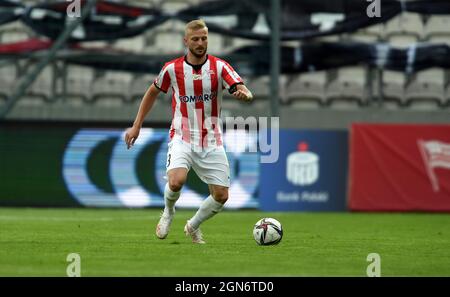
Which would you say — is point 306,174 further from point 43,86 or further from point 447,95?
point 43,86

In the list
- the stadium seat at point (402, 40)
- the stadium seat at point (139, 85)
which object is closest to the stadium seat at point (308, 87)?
the stadium seat at point (402, 40)

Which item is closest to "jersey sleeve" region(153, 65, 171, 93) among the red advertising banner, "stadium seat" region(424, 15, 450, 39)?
the red advertising banner

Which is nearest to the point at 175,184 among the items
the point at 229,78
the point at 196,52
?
the point at 229,78

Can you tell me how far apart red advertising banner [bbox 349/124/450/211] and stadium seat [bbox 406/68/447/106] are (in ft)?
5.49

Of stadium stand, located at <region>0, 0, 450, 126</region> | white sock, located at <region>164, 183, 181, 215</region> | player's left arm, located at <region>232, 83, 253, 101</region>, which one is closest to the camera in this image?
player's left arm, located at <region>232, 83, 253, 101</region>

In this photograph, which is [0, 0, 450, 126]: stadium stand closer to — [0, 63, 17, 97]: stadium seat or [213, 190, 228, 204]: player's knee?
[0, 63, 17, 97]: stadium seat

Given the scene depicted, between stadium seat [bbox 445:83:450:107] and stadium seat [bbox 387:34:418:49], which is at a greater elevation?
stadium seat [bbox 387:34:418:49]

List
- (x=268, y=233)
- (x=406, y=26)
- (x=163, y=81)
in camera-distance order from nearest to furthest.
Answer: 1. (x=268, y=233)
2. (x=163, y=81)
3. (x=406, y=26)

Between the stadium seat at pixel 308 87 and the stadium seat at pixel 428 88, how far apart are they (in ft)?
5.44

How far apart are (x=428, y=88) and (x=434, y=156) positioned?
208 cm

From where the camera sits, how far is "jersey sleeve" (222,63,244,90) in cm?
995

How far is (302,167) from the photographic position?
18.9 meters
